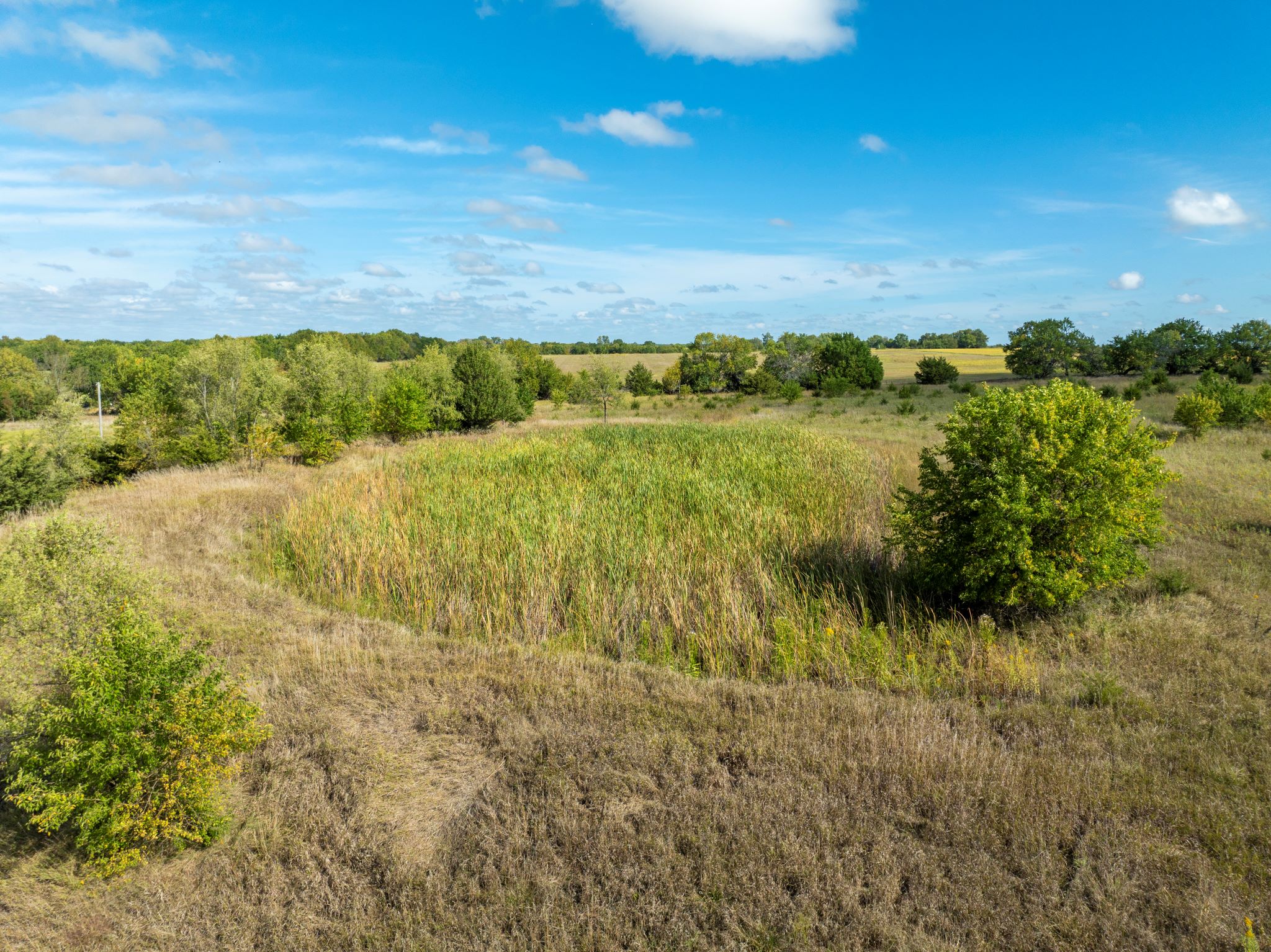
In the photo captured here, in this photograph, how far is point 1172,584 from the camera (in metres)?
8.68

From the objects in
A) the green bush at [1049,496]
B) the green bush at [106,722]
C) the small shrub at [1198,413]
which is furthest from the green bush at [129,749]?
the small shrub at [1198,413]

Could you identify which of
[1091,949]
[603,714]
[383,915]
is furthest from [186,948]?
[1091,949]

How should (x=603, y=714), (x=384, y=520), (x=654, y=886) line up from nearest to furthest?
1. (x=654, y=886)
2. (x=603, y=714)
3. (x=384, y=520)

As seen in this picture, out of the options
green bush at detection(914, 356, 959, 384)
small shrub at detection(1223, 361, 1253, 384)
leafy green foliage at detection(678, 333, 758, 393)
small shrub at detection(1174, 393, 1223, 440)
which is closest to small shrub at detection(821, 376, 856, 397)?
green bush at detection(914, 356, 959, 384)

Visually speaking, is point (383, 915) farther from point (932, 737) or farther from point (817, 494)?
point (817, 494)

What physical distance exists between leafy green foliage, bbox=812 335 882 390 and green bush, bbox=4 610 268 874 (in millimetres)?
52458

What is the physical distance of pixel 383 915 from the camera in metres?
4.11

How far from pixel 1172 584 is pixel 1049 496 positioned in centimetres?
267

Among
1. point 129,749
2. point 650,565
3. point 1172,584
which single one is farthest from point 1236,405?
point 129,749

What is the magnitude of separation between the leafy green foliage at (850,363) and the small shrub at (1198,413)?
29482mm

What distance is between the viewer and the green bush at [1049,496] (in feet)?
25.3

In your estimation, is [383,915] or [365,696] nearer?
[383,915]

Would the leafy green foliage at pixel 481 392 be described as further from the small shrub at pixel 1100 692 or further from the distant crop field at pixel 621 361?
the distant crop field at pixel 621 361

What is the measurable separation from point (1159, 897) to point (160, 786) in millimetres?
6977
